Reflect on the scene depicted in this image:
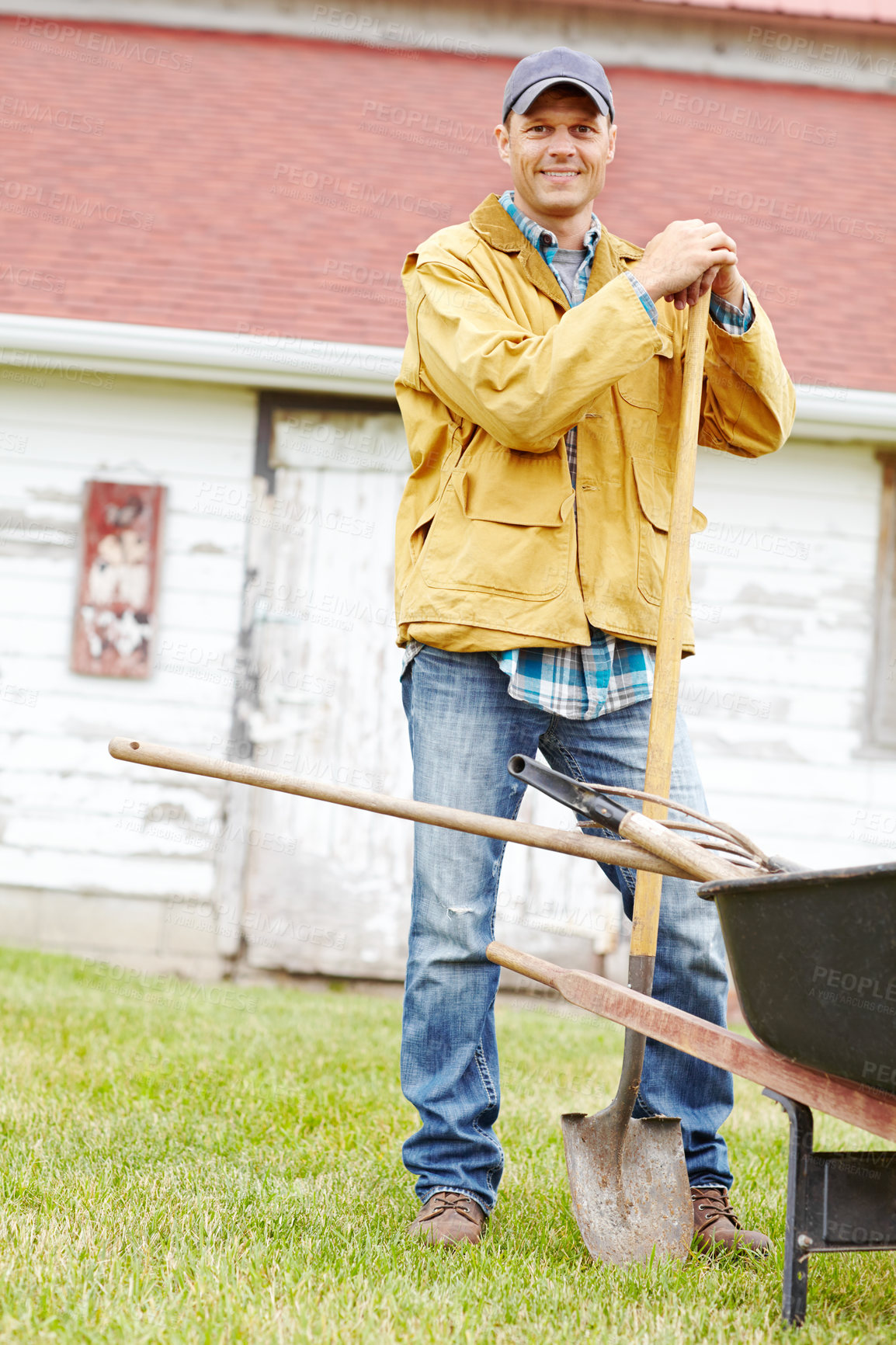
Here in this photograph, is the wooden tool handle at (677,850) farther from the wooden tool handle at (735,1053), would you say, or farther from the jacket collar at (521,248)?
the jacket collar at (521,248)

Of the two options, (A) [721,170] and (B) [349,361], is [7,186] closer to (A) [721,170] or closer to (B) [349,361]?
(B) [349,361]

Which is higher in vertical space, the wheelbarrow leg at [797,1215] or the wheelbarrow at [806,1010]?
the wheelbarrow at [806,1010]

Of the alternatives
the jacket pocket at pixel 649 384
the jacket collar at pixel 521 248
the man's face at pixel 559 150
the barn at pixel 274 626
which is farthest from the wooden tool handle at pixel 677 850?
the barn at pixel 274 626

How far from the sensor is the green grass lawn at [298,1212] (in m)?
1.97

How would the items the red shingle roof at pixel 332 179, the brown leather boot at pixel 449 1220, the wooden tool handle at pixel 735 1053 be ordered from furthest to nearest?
the red shingle roof at pixel 332 179
the brown leather boot at pixel 449 1220
the wooden tool handle at pixel 735 1053

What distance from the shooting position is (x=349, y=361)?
5.83 metres

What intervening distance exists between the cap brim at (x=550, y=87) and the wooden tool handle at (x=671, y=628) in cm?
41

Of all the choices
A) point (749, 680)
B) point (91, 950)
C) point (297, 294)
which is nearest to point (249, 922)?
point (91, 950)

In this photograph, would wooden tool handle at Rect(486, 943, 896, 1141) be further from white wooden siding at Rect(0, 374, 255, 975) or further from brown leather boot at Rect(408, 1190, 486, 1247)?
white wooden siding at Rect(0, 374, 255, 975)

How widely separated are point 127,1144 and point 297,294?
14.4 feet

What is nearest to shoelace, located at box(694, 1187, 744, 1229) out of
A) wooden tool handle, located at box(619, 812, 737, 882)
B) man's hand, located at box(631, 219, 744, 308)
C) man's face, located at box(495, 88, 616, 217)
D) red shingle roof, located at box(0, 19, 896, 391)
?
wooden tool handle, located at box(619, 812, 737, 882)

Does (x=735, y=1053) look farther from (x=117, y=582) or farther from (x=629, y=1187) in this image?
(x=117, y=582)

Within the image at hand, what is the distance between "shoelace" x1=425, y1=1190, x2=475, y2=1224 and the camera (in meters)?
2.43

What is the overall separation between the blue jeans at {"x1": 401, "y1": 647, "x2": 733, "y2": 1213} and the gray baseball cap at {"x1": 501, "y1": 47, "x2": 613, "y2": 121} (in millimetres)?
1033
